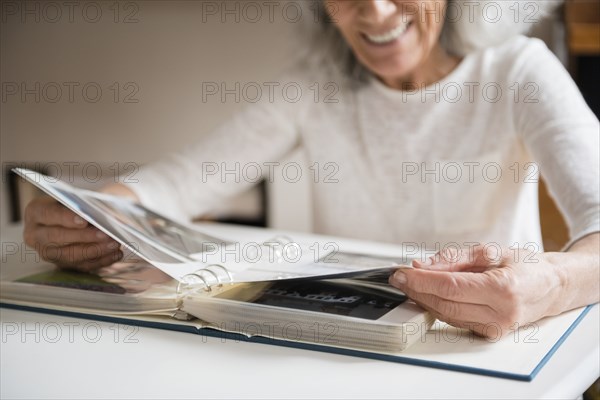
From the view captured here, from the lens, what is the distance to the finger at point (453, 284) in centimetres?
66

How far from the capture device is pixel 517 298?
668 millimetres

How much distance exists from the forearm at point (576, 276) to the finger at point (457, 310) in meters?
0.10

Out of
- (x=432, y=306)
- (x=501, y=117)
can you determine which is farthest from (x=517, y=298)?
(x=501, y=117)

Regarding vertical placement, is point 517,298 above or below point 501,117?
below

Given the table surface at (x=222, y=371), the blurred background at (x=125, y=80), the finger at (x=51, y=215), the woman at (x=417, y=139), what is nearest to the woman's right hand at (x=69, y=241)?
the finger at (x=51, y=215)

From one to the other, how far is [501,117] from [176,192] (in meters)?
0.55

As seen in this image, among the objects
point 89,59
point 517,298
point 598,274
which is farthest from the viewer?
point 89,59

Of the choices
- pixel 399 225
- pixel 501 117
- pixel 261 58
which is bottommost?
pixel 399 225

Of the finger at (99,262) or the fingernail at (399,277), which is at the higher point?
the fingernail at (399,277)

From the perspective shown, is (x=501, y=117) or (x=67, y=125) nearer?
(x=501, y=117)

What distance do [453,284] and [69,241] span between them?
448 mm

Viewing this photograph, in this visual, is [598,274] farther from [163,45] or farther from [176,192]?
[163,45]

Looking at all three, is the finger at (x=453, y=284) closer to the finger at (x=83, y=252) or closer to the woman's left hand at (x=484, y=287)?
the woman's left hand at (x=484, y=287)

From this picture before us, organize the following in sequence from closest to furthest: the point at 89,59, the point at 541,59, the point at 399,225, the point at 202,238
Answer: the point at 202,238, the point at 541,59, the point at 399,225, the point at 89,59
